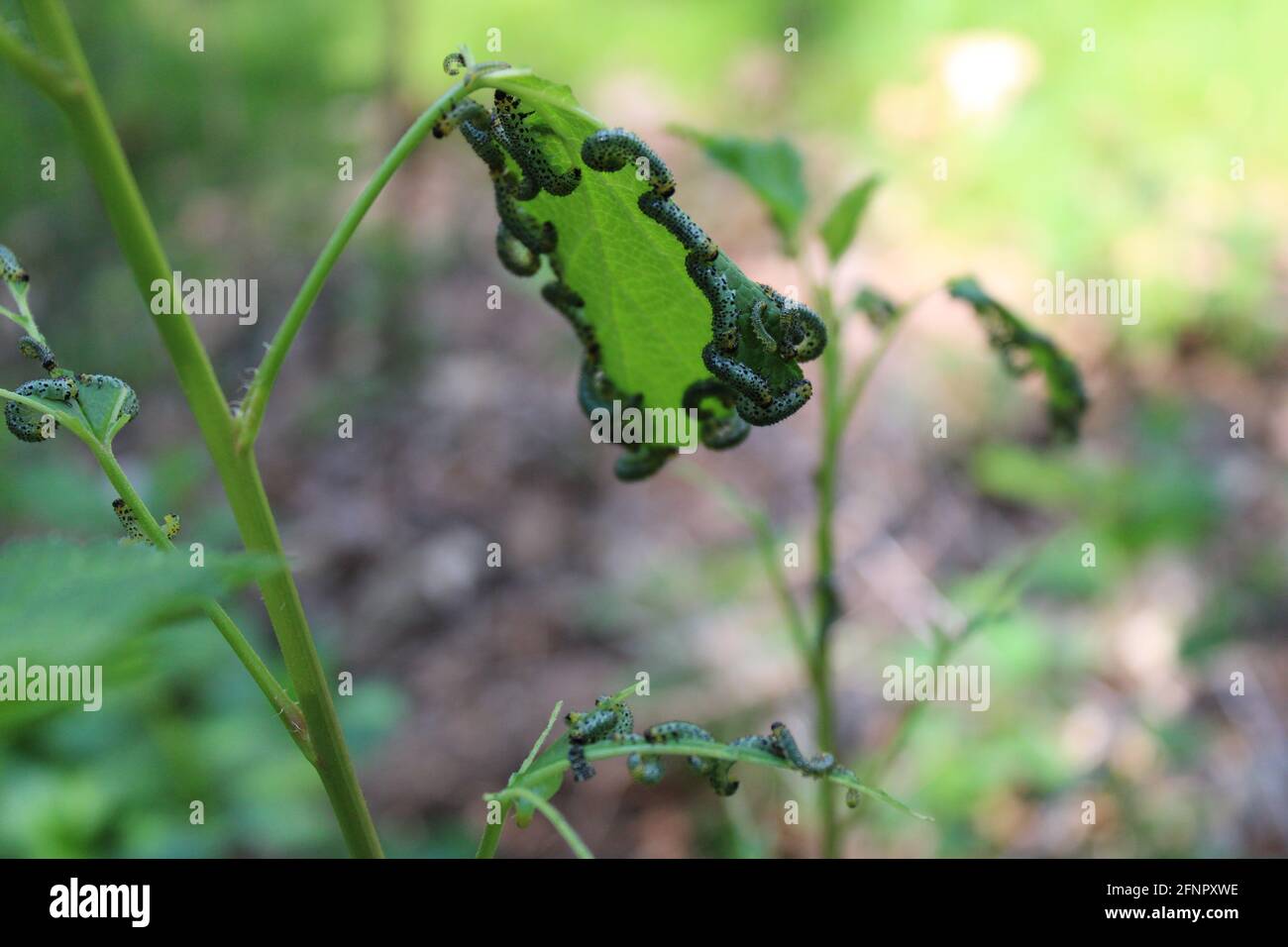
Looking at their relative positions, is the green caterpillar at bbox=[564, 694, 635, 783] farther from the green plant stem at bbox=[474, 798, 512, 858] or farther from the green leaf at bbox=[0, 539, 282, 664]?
the green leaf at bbox=[0, 539, 282, 664]

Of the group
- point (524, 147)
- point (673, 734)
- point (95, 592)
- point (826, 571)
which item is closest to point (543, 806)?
point (673, 734)

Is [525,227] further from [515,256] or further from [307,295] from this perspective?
[307,295]

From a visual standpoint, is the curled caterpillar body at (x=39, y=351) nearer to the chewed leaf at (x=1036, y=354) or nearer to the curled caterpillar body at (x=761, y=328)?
the curled caterpillar body at (x=761, y=328)

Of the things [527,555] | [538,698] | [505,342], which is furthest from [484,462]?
[538,698]

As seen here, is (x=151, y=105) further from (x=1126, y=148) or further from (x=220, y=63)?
(x=1126, y=148)

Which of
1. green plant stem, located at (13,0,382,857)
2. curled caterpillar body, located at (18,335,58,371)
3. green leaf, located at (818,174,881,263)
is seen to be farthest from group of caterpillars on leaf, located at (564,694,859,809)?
green leaf, located at (818,174,881,263)

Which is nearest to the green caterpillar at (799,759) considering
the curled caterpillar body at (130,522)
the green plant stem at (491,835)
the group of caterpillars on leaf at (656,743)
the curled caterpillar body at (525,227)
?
the group of caterpillars on leaf at (656,743)
